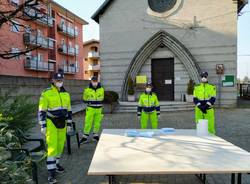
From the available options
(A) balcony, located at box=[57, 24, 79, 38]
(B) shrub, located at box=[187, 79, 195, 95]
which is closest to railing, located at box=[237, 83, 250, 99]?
(B) shrub, located at box=[187, 79, 195, 95]

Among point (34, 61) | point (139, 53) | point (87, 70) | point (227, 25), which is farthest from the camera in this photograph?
point (87, 70)

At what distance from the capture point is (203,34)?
65.7 ft

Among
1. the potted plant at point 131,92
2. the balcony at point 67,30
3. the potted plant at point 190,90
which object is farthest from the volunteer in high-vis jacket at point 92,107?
the balcony at point 67,30

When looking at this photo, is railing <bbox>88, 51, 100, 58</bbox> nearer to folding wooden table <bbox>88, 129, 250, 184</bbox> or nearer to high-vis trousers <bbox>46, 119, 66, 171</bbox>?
high-vis trousers <bbox>46, 119, 66, 171</bbox>

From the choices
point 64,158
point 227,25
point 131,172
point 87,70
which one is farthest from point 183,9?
point 87,70

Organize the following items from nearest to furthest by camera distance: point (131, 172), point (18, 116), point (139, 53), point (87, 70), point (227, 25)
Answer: point (131, 172) → point (18, 116) → point (227, 25) → point (139, 53) → point (87, 70)

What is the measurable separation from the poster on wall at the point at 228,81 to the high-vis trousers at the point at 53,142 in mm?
15993

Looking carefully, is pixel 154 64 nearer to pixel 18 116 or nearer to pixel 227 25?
pixel 227 25

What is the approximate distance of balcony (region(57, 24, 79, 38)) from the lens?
47.2 metres

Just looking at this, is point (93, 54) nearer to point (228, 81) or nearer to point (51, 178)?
point (228, 81)

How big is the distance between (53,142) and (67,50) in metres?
45.2

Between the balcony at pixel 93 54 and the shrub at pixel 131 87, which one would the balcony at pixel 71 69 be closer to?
the balcony at pixel 93 54

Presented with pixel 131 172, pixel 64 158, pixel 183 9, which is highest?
pixel 183 9

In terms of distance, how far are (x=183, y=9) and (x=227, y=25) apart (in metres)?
3.20
